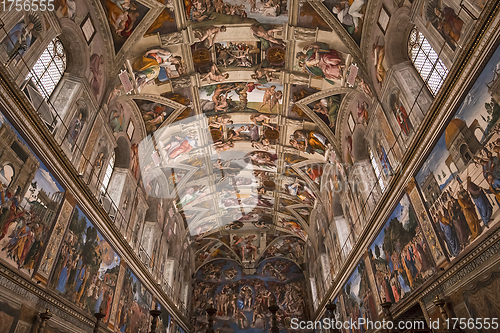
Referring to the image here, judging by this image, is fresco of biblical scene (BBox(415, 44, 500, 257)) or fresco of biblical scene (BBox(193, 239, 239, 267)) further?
fresco of biblical scene (BBox(193, 239, 239, 267))

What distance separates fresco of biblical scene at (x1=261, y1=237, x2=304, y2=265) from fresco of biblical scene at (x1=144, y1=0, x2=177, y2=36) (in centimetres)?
2224

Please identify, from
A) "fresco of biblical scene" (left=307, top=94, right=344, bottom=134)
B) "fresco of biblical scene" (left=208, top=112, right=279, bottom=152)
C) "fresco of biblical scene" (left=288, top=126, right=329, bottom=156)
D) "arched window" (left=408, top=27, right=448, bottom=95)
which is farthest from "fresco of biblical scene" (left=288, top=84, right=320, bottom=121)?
"arched window" (left=408, top=27, right=448, bottom=95)

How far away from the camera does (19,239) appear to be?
25.4 ft

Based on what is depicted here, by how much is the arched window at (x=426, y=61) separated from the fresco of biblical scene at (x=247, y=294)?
23.9 meters

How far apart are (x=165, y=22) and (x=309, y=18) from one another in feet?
19.2

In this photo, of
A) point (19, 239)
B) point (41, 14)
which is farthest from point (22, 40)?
point (19, 239)

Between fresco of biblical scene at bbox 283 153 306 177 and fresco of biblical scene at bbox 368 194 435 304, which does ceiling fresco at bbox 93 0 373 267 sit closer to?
fresco of biblical scene at bbox 283 153 306 177

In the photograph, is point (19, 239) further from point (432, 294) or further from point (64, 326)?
point (432, 294)

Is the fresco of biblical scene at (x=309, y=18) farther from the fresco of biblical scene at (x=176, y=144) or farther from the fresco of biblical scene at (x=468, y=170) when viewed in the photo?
the fresco of biblical scene at (x=176, y=144)

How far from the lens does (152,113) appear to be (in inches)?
653

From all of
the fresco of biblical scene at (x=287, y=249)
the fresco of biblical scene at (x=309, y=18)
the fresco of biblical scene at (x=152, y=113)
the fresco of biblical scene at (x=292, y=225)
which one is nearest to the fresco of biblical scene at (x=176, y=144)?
the fresco of biblical scene at (x=152, y=113)

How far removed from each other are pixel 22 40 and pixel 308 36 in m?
10.2

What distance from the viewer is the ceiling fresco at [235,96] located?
13328 millimetres

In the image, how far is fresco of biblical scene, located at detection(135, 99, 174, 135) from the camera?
1609 centimetres
